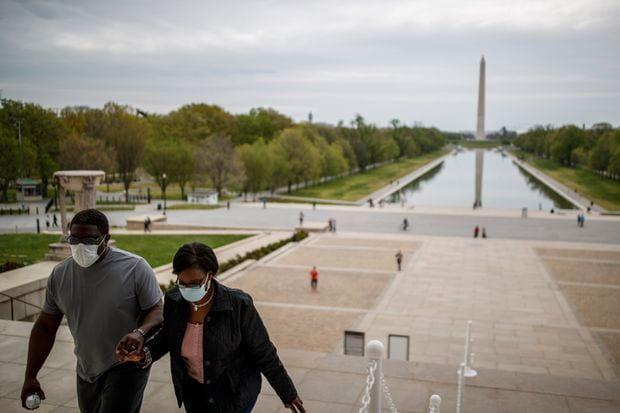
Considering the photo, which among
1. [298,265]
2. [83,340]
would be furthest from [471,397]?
[298,265]

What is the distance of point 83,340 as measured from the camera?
3.64 m

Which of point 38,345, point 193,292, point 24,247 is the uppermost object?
point 193,292

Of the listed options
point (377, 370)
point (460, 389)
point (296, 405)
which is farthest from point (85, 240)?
point (460, 389)

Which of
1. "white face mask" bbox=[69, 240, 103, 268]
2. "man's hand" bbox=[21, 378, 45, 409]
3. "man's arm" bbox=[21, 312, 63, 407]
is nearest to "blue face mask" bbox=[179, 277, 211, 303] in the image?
"white face mask" bbox=[69, 240, 103, 268]

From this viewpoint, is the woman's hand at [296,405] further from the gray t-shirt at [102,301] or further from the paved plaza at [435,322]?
the paved plaza at [435,322]

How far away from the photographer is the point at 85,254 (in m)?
3.51

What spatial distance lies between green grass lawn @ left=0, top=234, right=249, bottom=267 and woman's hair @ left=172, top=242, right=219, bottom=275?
12.9m

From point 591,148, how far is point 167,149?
72.8 m

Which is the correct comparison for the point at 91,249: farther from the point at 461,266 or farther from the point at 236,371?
the point at 461,266

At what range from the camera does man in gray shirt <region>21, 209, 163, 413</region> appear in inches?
140

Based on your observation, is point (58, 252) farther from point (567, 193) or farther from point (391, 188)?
point (567, 193)

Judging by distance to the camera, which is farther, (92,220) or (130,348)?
(92,220)

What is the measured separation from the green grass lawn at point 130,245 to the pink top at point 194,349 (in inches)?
503

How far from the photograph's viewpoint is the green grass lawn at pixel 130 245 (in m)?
16.2
